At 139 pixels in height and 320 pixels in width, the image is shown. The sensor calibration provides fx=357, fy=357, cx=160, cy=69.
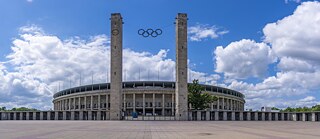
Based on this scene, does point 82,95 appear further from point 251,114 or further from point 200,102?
point 251,114

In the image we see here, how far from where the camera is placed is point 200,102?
307ft

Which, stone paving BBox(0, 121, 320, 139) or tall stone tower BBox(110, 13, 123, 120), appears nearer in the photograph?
stone paving BBox(0, 121, 320, 139)

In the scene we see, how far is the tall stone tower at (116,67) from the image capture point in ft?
260

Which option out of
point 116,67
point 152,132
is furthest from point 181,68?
point 152,132

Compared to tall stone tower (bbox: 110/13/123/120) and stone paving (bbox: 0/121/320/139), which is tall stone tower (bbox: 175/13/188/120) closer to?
tall stone tower (bbox: 110/13/123/120)

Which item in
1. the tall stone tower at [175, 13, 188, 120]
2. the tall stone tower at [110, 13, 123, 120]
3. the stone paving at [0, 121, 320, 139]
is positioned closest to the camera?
the stone paving at [0, 121, 320, 139]

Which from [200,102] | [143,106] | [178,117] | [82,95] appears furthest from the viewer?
[82,95]

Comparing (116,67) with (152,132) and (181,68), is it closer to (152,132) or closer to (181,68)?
(181,68)

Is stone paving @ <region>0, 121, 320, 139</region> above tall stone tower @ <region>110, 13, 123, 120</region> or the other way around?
the other way around

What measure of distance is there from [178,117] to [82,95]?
66.2 metres

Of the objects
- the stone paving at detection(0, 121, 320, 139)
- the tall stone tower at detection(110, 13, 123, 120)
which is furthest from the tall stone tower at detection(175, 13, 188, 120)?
the stone paving at detection(0, 121, 320, 139)

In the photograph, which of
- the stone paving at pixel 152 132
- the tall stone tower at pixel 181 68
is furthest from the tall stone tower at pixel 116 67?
the stone paving at pixel 152 132

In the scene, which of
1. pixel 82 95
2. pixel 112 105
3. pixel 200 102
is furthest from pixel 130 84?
pixel 112 105

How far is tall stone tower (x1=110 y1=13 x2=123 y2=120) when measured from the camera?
7919cm
